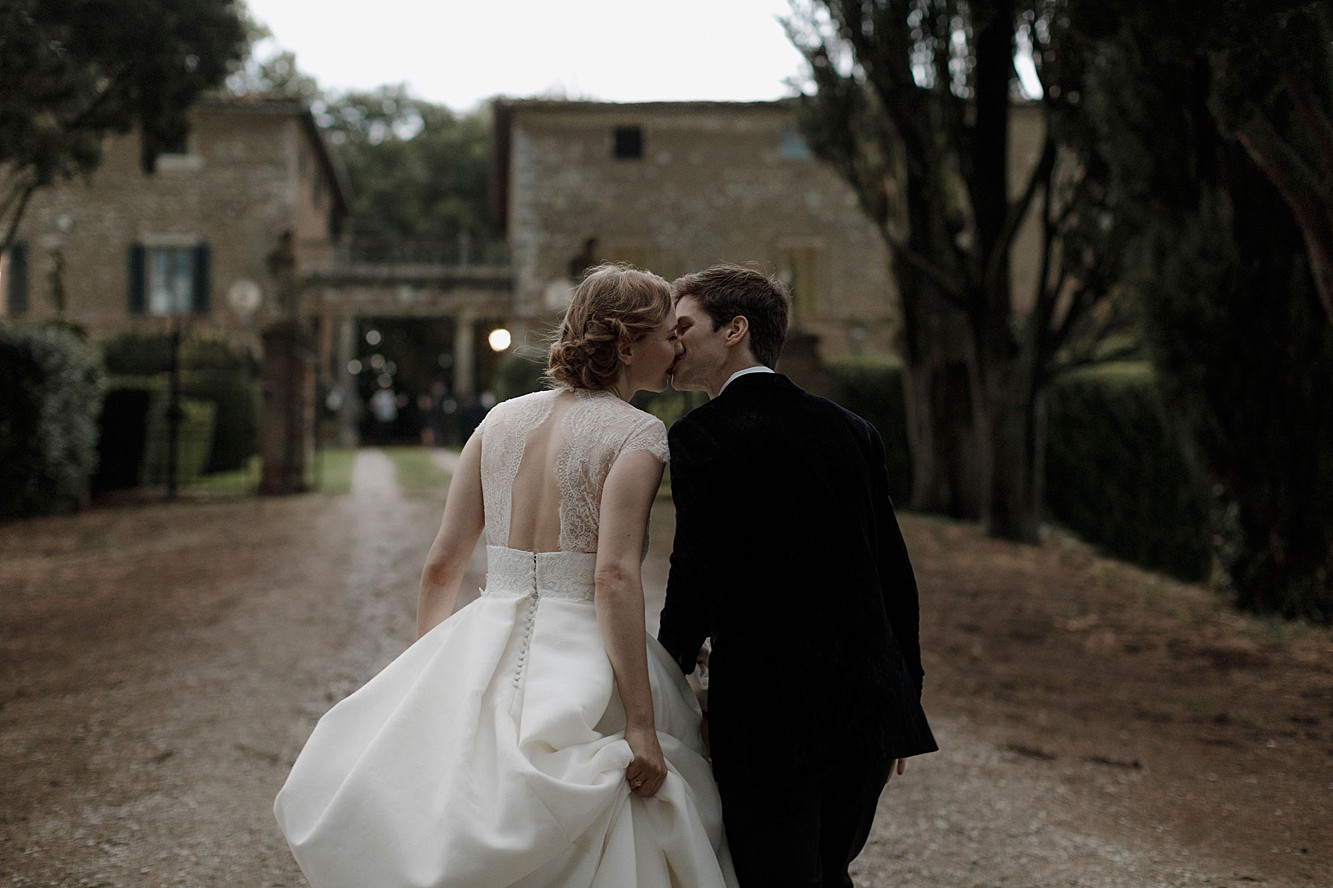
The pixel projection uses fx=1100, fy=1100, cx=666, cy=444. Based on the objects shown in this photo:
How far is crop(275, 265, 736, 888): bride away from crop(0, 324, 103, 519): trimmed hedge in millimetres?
11053

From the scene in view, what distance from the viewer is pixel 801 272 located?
90.1 ft

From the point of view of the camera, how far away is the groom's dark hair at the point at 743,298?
2.33 metres

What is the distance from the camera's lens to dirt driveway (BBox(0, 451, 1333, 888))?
12.1 feet

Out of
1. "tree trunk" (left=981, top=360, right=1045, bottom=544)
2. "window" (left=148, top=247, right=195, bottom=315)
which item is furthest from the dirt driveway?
"window" (left=148, top=247, right=195, bottom=315)

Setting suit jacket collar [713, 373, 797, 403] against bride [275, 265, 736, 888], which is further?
suit jacket collar [713, 373, 797, 403]

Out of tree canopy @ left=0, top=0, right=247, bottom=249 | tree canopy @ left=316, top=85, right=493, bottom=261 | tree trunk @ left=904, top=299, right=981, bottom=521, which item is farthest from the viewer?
tree canopy @ left=316, top=85, right=493, bottom=261

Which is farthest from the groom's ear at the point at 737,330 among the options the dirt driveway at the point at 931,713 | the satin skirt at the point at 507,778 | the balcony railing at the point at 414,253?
the balcony railing at the point at 414,253

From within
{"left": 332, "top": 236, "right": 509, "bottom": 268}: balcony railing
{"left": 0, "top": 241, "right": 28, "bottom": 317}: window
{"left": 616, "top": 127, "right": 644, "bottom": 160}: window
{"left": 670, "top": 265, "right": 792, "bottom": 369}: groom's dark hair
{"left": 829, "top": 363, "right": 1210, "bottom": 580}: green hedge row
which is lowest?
{"left": 829, "top": 363, "right": 1210, "bottom": 580}: green hedge row

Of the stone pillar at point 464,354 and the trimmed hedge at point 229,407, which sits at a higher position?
the stone pillar at point 464,354

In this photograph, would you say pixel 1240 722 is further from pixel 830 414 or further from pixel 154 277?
pixel 154 277

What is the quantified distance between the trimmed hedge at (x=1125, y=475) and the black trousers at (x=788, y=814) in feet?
22.3

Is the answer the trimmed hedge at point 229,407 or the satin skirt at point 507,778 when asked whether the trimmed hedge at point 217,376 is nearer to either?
the trimmed hedge at point 229,407

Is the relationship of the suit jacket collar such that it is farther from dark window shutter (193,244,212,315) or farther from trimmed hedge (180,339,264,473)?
dark window shutter (193,244,212,315)

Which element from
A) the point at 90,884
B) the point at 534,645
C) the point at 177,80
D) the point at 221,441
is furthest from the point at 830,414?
the point at 221,441
